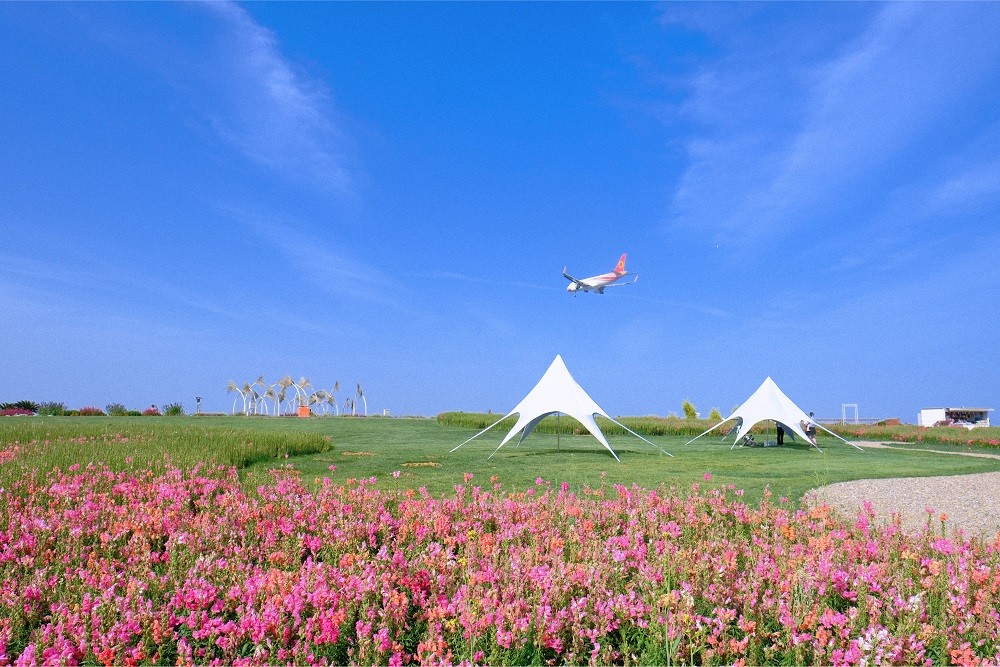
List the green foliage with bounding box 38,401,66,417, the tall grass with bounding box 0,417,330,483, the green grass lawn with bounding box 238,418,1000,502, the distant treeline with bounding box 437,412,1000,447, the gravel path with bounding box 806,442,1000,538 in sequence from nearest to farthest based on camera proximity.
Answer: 1. the gravel path with bounding box 806,442,1000,538
2. the tall grass with bounding box 0,417,330,483
3. the green grass lawn with bounding box 238,418,1000,502
4. the distant treeline with bounding box 437,412,1000,447
5. the green foliage with bounding box 38,401,66,417

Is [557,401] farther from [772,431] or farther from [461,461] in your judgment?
[772,431]

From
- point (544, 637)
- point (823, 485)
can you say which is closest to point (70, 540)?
point (544, 637)

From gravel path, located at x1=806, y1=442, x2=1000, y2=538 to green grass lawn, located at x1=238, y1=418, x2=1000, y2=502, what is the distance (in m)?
0.66

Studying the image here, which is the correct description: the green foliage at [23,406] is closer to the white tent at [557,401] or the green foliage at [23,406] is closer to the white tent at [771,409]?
the white tent at [557,401]

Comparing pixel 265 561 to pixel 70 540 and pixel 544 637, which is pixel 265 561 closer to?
pixel 70 540

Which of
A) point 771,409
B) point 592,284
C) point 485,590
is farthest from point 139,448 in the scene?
point 592,284

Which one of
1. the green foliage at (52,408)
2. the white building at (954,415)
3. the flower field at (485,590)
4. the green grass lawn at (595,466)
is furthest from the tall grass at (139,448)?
the white building at (954,415)

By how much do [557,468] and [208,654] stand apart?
35.2ft

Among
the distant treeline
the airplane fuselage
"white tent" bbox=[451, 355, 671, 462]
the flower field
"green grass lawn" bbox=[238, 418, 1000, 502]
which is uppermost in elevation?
the airplane fuselage

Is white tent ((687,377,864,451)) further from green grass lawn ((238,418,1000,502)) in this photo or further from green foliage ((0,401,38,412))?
green foliage ((0,401,38,412))

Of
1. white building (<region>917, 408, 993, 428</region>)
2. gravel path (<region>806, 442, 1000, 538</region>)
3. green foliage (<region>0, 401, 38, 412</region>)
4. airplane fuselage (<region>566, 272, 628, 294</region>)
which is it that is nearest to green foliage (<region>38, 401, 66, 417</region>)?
green foliage (<region>0, 401, 38, 412</region>)

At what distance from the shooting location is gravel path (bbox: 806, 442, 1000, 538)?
9.20 meters

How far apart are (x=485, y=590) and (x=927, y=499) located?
9949 mm

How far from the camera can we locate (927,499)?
10.9m
